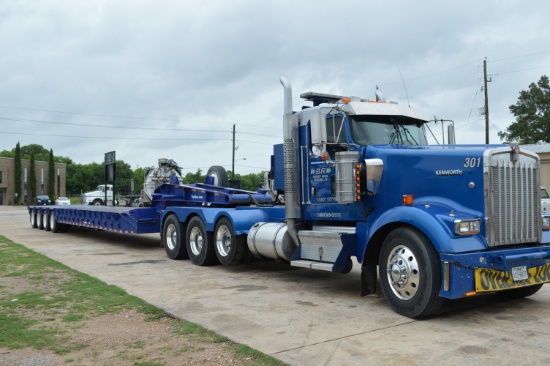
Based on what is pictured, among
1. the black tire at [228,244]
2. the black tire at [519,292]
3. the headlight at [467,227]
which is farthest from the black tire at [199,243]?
the headlight at [467,227]

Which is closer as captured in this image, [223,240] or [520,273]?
[520,273]

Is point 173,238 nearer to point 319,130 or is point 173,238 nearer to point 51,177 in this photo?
point 319,130

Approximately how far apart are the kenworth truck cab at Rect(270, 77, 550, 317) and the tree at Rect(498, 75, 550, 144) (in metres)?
52.3

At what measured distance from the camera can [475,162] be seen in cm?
629

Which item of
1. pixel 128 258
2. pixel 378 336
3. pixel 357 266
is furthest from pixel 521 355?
pixel 128 258

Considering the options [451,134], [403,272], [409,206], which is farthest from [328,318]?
[451,134]

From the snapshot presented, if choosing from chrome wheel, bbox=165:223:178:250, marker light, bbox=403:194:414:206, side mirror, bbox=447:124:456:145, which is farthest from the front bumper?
chrome wheel, bbox=165:223:178:250

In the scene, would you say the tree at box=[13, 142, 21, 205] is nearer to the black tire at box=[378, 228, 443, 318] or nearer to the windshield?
the windshield

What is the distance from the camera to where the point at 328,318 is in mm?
6422

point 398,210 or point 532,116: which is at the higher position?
point 532,116

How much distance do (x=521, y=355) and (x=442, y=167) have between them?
2.48 meters

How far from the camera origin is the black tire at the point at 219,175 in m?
13.8

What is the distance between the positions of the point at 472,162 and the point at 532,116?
189ft

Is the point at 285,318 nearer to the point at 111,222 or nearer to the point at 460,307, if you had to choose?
the point at 460,307
